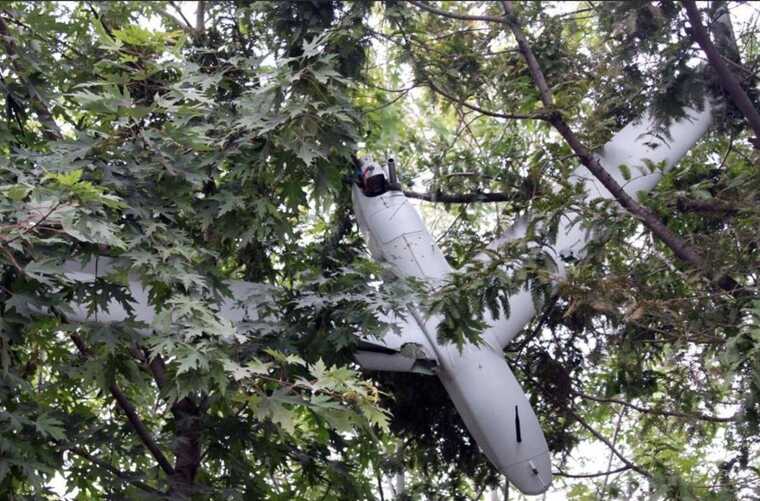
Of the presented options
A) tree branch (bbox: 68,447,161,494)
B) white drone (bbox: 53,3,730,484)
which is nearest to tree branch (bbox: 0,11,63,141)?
white drone (bbox: 53,3,730,484)

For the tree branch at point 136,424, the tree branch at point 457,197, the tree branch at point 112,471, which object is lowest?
the tree branch at point 112,471

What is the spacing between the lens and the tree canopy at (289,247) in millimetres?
3219

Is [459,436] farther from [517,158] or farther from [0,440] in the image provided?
[0,440]

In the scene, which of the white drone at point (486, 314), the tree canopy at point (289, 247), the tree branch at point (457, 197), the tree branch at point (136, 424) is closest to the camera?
the tree canopy at point (289, 247)

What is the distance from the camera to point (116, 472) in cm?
368

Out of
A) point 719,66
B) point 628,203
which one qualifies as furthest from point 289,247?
point 719,66

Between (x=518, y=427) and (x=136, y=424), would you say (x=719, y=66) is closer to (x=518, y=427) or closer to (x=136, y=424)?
(x=518, y=427)

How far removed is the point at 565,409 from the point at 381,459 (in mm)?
983

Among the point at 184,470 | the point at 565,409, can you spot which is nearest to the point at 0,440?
the point at 184,470

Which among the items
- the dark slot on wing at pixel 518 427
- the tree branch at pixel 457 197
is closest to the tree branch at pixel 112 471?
the dark slot on wing at pixel 518 427

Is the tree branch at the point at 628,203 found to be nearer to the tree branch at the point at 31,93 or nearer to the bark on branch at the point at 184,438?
the bark on branch at the point at 184,438

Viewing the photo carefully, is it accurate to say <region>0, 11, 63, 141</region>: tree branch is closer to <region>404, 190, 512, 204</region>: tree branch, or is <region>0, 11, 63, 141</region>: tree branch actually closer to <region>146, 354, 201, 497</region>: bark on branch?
<region>146, 354, 201, 497</region>: bark on branch

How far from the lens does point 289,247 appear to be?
4.65 meters

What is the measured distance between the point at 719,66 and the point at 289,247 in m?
2.02
